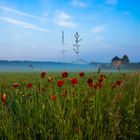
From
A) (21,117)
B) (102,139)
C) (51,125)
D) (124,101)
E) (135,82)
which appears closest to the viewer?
(102,139)

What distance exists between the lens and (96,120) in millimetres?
4828

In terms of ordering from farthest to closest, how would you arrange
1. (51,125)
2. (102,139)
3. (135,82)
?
(135,82), (51,125), (102,139)

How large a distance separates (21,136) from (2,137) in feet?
0.80

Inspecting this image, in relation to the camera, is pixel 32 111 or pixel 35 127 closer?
pixel 35 127

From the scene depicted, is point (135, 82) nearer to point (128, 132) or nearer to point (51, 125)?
point (128, 132)

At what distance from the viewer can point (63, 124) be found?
173 inches

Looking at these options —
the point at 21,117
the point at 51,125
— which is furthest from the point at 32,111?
the point at 51,125

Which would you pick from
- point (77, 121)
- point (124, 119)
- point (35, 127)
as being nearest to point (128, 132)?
point (124, 119)

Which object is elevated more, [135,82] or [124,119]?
[135,82]

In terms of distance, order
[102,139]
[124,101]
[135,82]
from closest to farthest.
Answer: [102,139]
[124,101]
[135,82]

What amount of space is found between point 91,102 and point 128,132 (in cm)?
60

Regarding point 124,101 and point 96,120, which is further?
point 124,101

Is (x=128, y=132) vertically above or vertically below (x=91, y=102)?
below

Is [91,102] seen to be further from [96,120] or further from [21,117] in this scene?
[21,117]
